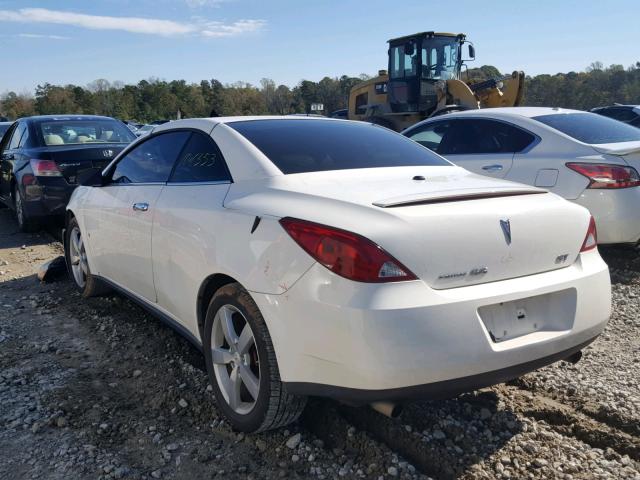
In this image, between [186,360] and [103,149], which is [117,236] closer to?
[186,360]

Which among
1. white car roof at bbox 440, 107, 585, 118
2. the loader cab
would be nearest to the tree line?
the loader cab

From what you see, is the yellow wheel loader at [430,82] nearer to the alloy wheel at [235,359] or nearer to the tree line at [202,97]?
the alloy wheel at [235,359]

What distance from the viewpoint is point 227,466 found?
2656 millimetres

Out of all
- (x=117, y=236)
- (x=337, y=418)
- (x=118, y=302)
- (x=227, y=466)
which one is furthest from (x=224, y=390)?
(x=118, y=302)

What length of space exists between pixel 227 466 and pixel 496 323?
4.62 ft

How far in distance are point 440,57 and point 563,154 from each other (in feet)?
33.6

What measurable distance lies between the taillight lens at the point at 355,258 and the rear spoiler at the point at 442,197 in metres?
0.26

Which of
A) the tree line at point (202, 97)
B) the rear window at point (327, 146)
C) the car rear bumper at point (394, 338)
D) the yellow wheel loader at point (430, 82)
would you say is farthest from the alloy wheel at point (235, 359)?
the tree line at point (202, 97)

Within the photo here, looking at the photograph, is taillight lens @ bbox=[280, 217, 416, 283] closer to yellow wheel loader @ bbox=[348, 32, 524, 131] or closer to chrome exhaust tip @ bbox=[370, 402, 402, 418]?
chrome exhaust tip @ bbox=[370, 402, 402, 418]

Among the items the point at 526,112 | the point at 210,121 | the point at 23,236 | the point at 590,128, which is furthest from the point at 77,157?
the point at 590,128

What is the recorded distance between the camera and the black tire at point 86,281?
4848mm

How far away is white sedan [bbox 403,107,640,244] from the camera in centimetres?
520

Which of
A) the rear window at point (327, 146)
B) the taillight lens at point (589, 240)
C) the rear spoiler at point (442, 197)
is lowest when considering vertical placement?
the taillight lens at point (589, 240)

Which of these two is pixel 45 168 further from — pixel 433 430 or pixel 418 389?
pixel 418 389
